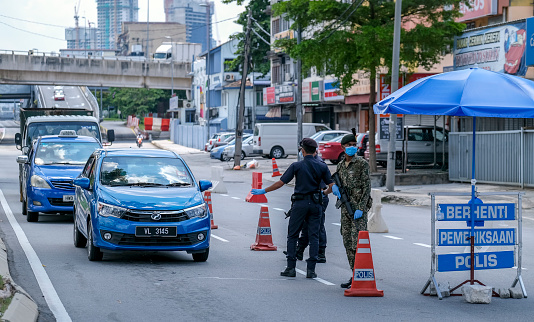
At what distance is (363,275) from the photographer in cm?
920

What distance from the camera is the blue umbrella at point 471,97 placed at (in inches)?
369

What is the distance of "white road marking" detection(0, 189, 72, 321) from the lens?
809 centimetres

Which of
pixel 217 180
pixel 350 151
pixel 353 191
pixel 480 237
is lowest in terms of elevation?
pixel 217 180

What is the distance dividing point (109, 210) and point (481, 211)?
482cm

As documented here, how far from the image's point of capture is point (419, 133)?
1292 inches

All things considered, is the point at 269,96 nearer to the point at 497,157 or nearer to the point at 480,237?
the point at 497,157

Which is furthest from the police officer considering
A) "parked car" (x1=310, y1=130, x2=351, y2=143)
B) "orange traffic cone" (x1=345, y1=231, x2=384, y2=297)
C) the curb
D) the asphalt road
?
"parked car" (x1=310, y1=130, x2=351, y2=143)

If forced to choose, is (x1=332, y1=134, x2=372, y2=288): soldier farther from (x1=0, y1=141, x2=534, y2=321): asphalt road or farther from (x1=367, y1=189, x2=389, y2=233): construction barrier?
(x1=367, y1=189, x2=389, y2=233): construction barrier

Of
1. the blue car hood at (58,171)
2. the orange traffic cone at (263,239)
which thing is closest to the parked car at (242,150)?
the blue car hood at (58,171)

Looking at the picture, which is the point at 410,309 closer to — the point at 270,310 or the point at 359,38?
the point at 270,310

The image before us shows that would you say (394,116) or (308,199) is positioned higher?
(394,116)

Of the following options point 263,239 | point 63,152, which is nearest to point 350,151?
point 263,239

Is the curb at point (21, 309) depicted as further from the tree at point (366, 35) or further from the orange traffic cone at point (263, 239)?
the tree at point (366, 35)

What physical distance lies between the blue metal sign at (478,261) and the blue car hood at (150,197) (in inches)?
144
